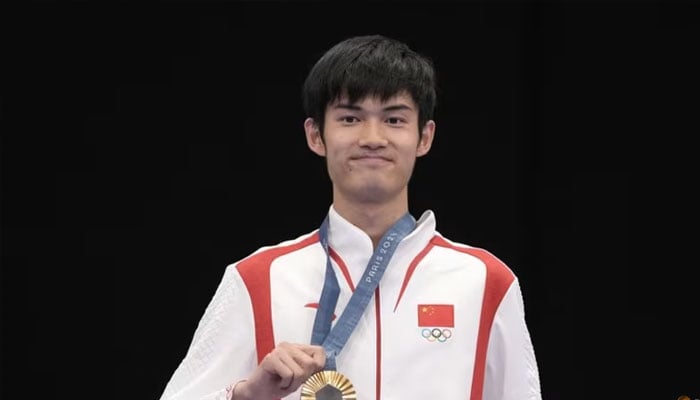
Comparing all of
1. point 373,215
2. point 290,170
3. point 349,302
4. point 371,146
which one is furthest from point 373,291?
Result: point 290,170

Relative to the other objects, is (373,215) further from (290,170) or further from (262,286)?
(290,170)

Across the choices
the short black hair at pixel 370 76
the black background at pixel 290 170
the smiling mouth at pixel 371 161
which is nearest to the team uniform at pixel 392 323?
the smiling mouth at pixel 371 161

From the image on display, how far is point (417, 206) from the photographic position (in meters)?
3.84

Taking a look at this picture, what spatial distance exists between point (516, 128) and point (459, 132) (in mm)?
191

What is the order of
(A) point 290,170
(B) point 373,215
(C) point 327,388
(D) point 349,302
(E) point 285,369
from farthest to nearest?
(A) point 290,170, (B) point 373,215, (D) point 349,302, (C) point 327,388, (E) point 285,369

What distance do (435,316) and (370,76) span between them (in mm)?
510

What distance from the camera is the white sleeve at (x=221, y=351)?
2.29m

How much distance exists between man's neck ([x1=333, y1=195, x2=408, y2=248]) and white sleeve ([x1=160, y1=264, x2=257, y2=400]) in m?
0.26

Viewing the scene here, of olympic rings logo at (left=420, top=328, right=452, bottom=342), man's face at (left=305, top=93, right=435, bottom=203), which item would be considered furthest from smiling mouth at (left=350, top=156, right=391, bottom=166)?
olympic rings logo at (left=420, top=328, right=452, bottom=342)

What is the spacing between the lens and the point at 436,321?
230 centimetres

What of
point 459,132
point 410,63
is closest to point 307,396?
point 410,63

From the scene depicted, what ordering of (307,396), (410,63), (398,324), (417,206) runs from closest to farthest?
(307,396) → (398,324) → (410,63) → (417,206)

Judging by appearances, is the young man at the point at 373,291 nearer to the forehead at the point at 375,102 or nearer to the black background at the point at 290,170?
the forehead at the point at 375,102

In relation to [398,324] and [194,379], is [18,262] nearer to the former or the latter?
[194,379]
